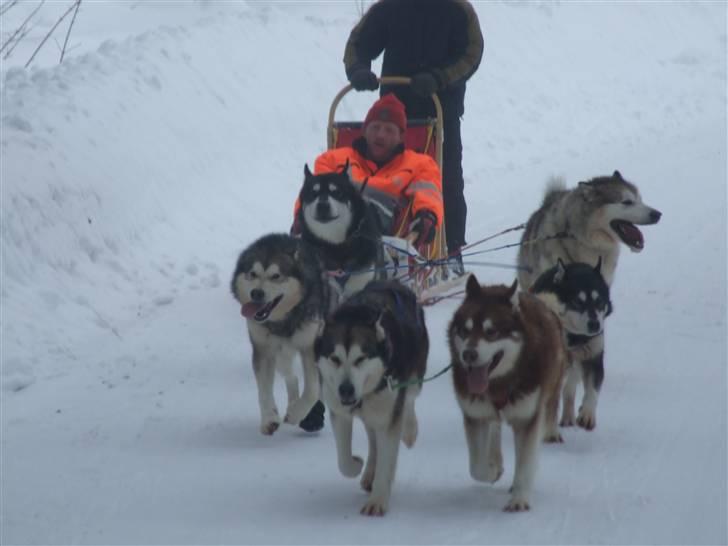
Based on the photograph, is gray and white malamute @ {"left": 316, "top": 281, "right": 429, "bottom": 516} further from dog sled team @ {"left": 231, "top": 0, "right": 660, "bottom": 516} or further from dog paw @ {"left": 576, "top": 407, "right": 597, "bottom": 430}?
dog paw @ {"left": 576, "top": 407, "right": 597, "bottom": 430}

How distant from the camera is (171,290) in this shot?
23.8 ft

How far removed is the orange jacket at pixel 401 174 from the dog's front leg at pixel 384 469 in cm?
225

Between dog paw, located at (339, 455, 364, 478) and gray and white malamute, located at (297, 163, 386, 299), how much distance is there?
4.16ft

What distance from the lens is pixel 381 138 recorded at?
6.07m

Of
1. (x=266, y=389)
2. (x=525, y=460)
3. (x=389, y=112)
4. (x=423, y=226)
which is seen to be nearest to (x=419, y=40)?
(x=389, y=112)

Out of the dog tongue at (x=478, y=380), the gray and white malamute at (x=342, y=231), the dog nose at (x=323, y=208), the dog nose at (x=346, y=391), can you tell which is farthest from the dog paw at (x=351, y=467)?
the dog nose at (x=323, y=208)

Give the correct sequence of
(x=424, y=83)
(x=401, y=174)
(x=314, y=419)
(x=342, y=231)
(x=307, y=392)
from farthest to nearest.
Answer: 1. (x=424, y=83)
2. (x=401, y=174)
3. (x=342, y=231)
4. (x=314, y=419)
5. (x=307, y=392)

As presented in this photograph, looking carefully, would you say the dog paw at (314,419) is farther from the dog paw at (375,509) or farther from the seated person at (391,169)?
the seated person at (391,169)

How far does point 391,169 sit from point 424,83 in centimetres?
72

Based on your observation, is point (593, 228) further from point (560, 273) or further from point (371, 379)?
point (371, 379)

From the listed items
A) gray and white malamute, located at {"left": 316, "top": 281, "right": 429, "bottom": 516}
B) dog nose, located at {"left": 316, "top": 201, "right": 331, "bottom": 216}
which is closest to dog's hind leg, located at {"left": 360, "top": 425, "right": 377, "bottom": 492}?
gray and white malamute, located at {"left": 316, "top": 281, "right": 429, "bottom": 516}

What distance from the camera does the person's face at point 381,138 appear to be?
6.06 metres

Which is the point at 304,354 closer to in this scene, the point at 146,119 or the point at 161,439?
the point at 161,439

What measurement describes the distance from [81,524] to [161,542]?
35 centimetres
